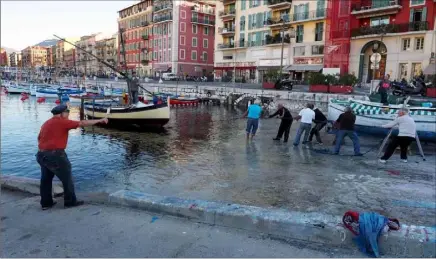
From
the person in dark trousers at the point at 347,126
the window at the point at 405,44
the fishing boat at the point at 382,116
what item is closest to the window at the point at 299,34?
the window at the point at 405,44

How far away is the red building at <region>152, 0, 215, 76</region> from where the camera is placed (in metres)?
74.2

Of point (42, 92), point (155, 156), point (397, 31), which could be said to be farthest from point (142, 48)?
point (155, 156)

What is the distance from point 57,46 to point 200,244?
161m

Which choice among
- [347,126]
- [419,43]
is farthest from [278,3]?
[347,126]

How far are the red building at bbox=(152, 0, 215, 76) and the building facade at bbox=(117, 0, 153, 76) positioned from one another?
3.23 m

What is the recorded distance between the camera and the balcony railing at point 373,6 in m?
39.8

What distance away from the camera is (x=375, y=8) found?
41.0 metres

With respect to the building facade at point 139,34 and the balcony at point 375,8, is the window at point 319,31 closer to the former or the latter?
the balcony at point 375,8

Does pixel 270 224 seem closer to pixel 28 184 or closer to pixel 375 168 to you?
pixel 28 184

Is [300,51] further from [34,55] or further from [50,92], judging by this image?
[34,55]

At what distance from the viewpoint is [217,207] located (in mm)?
5254

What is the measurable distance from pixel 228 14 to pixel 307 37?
18.2 metres

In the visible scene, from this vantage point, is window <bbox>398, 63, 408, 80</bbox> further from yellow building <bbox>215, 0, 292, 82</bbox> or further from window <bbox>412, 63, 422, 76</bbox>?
yellow building <bbox>215, 0, 292, 82</bbox>

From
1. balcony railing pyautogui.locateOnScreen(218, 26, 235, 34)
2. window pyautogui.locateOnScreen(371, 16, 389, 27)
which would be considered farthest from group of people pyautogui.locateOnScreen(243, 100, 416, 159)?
balcony railing pyautogui.locateOnScreen(218, 26, 235, 34)
